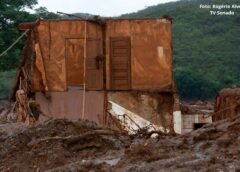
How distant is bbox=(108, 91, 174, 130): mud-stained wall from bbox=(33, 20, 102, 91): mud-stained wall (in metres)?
1.18

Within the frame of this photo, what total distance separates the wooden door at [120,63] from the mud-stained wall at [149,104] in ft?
0.67

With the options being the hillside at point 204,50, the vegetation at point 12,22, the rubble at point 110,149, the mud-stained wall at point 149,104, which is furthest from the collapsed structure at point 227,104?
the hillside at point 204,50

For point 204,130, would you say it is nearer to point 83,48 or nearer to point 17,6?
point 83,48

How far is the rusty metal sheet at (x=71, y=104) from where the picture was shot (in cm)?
1462

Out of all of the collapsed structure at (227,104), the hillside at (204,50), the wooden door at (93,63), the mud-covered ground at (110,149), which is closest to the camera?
the mud-covered ground at (110,149)

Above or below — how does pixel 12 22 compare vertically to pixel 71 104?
above

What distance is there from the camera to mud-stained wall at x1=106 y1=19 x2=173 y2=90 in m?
14.8

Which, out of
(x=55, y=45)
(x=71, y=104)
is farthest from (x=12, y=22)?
(x=71, y=104)

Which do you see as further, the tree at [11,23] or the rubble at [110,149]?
the tree at [11,23]

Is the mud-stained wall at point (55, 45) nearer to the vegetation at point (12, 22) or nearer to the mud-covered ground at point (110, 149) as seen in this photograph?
the mud-covered ground at point (110, 149)

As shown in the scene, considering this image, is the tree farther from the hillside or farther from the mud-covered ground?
the hillside

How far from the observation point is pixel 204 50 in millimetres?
56750

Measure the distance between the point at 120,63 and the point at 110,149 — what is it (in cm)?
707

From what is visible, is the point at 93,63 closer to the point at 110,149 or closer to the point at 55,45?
→ the point at 55,45
